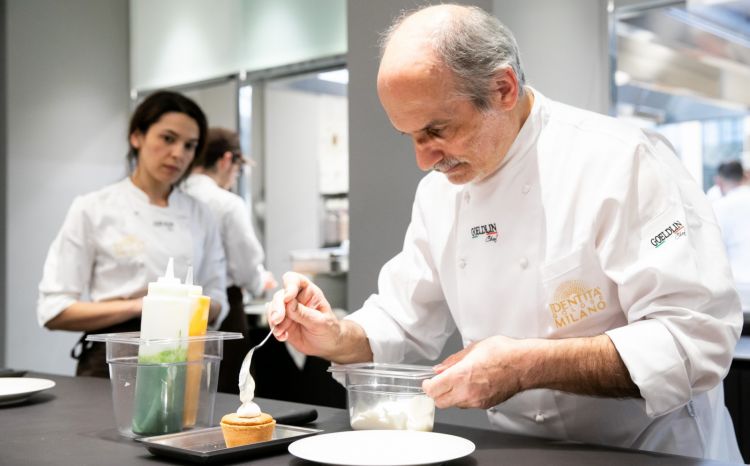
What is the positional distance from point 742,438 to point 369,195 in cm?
141

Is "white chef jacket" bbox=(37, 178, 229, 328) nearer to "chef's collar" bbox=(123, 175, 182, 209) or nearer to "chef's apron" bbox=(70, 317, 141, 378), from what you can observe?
"chef's collar" bbox=(123, 175, 182, 209)

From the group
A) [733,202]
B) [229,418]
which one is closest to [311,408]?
[229,418]

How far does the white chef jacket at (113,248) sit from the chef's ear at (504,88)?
61.5 inches

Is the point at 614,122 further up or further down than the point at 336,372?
further up

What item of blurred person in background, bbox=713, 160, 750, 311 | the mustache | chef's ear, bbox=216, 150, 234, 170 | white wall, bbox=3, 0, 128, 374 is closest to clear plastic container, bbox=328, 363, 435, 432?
the mustache

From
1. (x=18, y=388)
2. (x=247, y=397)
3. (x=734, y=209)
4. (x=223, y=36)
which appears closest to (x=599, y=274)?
(x=247, y=397)

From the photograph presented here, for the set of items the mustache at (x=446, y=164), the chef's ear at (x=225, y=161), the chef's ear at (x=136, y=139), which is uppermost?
the chef's ear at (x=225, y=161)

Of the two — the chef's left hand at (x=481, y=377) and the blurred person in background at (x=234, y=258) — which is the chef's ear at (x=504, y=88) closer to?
the chef's left hand at (x=481, y=377)

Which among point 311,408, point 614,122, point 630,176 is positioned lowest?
point 311,408

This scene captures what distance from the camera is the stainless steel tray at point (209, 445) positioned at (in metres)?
1.11

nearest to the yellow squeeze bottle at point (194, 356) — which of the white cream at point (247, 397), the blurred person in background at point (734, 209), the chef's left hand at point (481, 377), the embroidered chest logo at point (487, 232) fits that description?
the white cream at point (247, 397)

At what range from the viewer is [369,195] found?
2619 millimetres

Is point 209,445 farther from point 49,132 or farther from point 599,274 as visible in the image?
point 49,132

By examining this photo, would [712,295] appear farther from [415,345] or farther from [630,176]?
[415,345]
